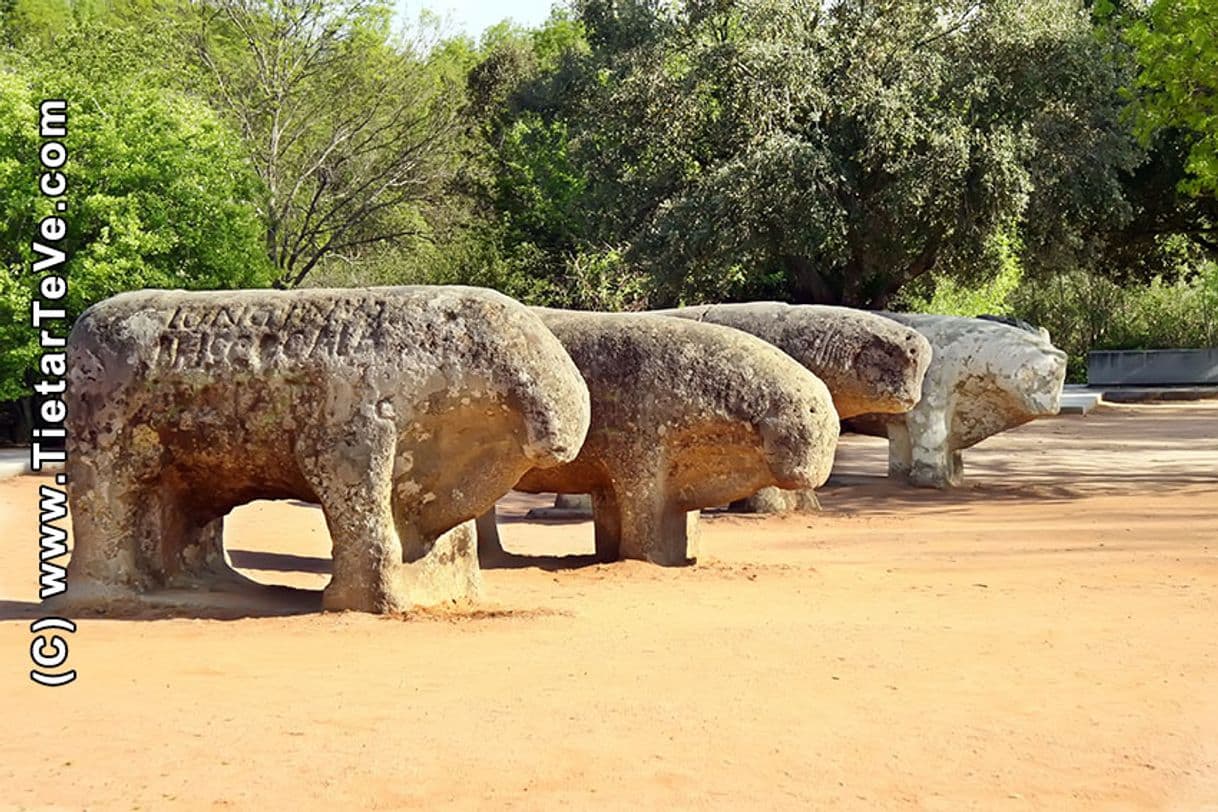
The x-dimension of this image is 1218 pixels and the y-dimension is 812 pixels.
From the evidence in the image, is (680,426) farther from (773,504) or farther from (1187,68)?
(1187,68)

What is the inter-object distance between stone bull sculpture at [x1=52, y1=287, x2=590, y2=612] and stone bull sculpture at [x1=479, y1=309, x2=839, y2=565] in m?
2.17

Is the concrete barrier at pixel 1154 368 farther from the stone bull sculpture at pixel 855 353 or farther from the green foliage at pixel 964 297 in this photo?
the stone bull sculpture at pixel 855 353

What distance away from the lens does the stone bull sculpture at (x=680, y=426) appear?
1098 cm

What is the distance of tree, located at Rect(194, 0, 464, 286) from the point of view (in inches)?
1289

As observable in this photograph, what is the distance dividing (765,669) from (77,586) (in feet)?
13.9

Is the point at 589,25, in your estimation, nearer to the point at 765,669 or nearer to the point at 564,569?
the point at 564,569

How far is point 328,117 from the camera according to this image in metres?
34.1

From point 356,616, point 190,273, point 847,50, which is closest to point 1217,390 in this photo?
point 847,50

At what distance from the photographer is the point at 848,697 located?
6660 millimetres

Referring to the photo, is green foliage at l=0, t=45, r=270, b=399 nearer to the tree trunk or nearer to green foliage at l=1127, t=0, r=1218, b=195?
the tree trunk

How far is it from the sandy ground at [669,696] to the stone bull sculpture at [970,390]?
5.58 meters

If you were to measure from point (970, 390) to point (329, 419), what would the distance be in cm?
1055

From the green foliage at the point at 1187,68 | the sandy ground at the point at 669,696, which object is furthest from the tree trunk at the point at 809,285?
the sandy ground at the point at 669,696

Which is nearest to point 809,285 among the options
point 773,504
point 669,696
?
point 773,504
